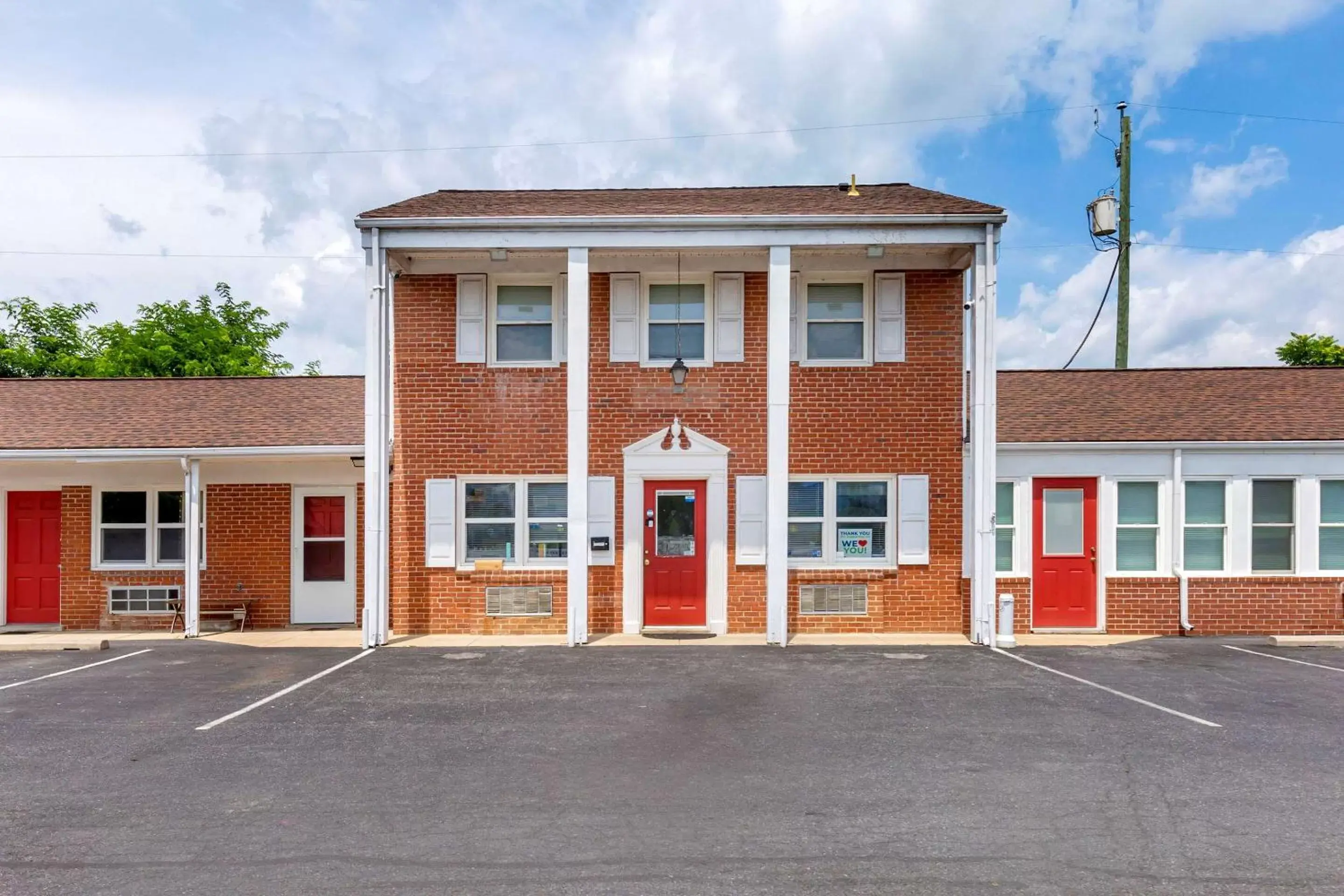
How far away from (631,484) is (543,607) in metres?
2.14

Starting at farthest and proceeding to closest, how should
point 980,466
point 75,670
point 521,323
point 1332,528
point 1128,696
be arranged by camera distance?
point 521,323 → point 1332,528 → point 980,466 → point 75,670 → point 1128,696

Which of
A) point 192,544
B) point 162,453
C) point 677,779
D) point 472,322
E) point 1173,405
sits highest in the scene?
point 472,322

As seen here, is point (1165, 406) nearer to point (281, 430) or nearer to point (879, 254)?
point (879, 254)

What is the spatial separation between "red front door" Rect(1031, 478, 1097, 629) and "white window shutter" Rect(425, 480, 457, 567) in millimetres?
8323

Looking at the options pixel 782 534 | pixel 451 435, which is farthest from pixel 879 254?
pixel 451 435

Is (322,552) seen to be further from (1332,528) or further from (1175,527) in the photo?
(1332,528)

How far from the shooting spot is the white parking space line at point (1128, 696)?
7.15 meters

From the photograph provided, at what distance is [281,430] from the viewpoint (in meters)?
12.2

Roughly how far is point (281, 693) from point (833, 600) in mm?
7111

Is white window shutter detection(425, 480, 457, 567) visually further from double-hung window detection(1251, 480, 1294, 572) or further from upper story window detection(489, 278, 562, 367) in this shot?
double-hung window detection(1251, 480, 1294, 572)

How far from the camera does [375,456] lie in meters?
10.7

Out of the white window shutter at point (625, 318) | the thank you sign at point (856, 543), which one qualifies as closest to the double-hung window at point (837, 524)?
the thank you sign at point (856, 543)

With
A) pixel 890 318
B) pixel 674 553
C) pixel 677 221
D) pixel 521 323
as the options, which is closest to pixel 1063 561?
pixel 890 318

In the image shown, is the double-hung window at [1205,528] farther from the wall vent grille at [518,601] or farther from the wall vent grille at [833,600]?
the wall vent grille at [518,601]
